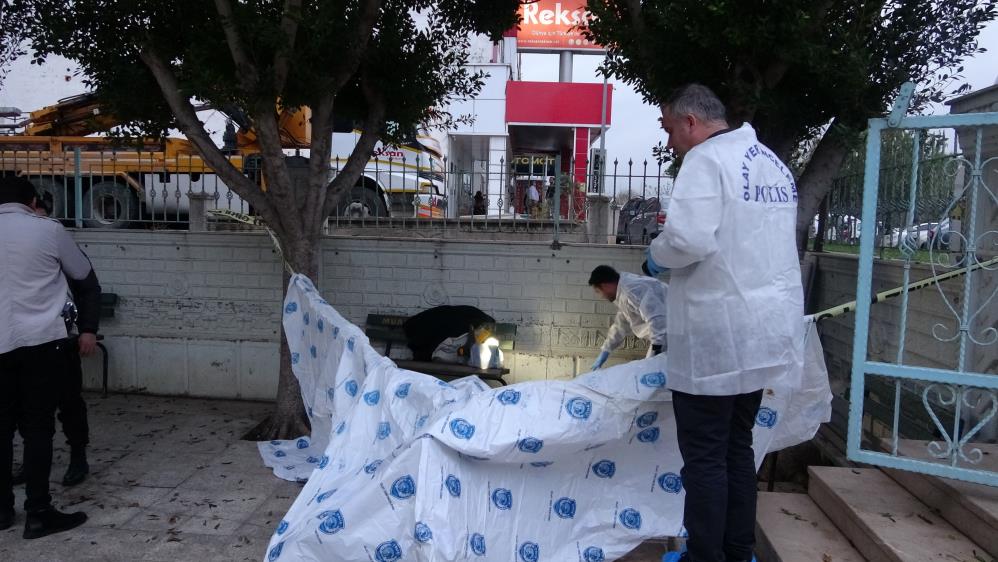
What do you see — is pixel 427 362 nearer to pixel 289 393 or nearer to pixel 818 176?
pixel 289 393

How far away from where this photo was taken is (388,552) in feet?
9.11

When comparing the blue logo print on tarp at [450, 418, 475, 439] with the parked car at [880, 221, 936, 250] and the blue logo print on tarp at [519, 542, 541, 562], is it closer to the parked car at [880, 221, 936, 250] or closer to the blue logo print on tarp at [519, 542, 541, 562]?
the blue logo print on tarp at [519, 542, 541, 562]

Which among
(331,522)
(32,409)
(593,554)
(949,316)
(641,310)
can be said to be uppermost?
(949,316)

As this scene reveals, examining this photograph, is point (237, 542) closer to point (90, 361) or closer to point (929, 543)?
point (929, 543)

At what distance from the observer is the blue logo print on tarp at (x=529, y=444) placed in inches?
115

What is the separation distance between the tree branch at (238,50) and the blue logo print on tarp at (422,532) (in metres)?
3.14

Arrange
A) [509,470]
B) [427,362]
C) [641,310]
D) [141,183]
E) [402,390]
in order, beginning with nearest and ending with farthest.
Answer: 1. [509,470]
2. [402,390]
3. [641,310]
4. [427,362]
5. [141,183]

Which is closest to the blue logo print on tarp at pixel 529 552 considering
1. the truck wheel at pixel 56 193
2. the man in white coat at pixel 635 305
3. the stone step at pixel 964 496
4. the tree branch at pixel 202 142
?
the stone step at pixel 964 496

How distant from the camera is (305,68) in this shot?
460 centimetres

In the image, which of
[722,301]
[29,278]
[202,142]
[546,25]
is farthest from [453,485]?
[546,25]

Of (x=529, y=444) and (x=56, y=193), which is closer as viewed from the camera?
(x=529, y=444)

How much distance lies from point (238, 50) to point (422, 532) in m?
3.35

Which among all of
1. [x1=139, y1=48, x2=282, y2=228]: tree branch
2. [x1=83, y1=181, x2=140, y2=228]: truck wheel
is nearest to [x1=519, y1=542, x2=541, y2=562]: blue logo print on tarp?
[x1=139, y1=48, x2=282, y2=228]: tree branch

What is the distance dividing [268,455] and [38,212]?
6.67ft
